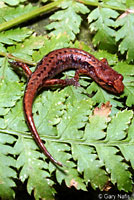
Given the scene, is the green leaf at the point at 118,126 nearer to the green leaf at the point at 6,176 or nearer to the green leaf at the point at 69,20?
the green leaf at the point at 6,176

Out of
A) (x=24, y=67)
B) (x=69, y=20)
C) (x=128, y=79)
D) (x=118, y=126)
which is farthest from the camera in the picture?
(x=69, y=20)

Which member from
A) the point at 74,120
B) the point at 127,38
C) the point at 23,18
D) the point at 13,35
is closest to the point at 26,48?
the point at 13,35

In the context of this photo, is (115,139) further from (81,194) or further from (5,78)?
(5,78)

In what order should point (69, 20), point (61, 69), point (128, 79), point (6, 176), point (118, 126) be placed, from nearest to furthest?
1. point (6, 176)
2. point (118, 126)
3. point (128, 79)
4. point (69, 20)
5. point (61, 69)

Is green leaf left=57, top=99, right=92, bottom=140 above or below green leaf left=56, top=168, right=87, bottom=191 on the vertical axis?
above

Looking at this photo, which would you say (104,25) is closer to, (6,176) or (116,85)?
(116,85)

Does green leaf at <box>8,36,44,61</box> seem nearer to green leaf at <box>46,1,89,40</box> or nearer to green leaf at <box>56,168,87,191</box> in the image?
green leaf at <box>46,1,89,40</box>

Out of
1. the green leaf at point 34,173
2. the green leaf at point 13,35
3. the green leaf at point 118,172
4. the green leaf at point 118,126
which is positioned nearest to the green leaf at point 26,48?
the green leaf at point 13,35

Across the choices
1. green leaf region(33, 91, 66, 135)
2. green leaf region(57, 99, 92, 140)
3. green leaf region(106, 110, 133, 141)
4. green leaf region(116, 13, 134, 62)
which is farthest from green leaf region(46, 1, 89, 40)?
green leaf region(106, 110, 133, 141)

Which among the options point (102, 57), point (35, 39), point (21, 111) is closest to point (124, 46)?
point (102, 57)
